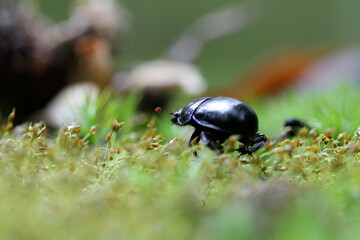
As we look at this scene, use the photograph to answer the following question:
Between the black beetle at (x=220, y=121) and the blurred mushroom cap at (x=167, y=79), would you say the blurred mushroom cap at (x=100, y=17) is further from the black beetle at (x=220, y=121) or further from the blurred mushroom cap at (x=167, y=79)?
the black beetle at (x=220, y=121)

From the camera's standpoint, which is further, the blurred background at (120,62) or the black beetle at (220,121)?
the blurred background at (120,62)

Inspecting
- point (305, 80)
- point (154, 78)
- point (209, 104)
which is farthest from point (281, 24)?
point (209, 104)

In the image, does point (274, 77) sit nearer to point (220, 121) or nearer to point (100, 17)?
point (100, 17)

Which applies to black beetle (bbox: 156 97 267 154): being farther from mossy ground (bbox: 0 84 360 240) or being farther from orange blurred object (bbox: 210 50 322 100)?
orange blurred object (bbox: 210 50 322 100)

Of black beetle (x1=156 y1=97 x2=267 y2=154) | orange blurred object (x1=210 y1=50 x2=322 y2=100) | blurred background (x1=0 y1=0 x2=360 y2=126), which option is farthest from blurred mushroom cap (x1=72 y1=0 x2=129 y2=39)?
black beetle (x1=156 y1=97 x2=267 y2=154)

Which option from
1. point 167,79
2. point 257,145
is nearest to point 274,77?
point 167,79

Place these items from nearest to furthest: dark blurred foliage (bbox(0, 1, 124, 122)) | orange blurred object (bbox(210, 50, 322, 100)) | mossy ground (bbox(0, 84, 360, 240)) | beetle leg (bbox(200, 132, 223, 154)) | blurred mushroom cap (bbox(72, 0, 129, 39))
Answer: mossy ground (bbox(0, 84, 360, 240)) < beetle leg (bbox(200, 132, 223, 154)) < dark blurred foliage (bbox(0, 1, 124, 122)) < blurred mushroom cap (bbox(72, 0, 129, 39)) < orange blurred object (bbox(210, 50, 322, 100))

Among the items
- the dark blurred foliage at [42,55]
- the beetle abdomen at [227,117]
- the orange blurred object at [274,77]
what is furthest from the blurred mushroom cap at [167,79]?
the beetle abdomen at [227,117]
